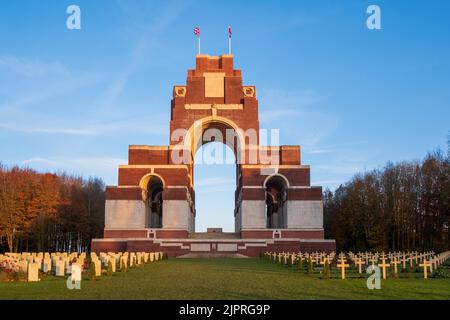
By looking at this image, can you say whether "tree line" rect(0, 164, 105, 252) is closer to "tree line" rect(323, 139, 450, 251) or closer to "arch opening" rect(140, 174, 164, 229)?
"arch opening" rect(140, 174, 164, 229)

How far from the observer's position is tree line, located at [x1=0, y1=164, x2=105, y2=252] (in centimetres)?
4859

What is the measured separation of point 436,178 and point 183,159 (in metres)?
23.1

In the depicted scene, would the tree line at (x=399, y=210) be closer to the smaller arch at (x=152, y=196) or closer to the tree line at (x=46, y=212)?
the smaller arch at (x=152, y=196)

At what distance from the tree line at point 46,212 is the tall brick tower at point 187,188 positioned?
10297mm

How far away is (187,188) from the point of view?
44.3m

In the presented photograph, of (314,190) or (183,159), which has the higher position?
(183,159)

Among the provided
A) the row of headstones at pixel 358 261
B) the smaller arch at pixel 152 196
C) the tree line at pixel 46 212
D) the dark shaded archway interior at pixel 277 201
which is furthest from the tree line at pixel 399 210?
the tree line at pixel 46 212

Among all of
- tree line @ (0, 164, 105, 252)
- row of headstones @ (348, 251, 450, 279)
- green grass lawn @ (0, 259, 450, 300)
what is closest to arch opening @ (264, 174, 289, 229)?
row of headstones @ (348, 251, 450, 279)

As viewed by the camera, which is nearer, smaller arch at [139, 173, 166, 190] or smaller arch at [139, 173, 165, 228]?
smaller arch at [139, 173, 166, 190]

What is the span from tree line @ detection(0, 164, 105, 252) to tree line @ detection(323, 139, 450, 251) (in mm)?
28839
